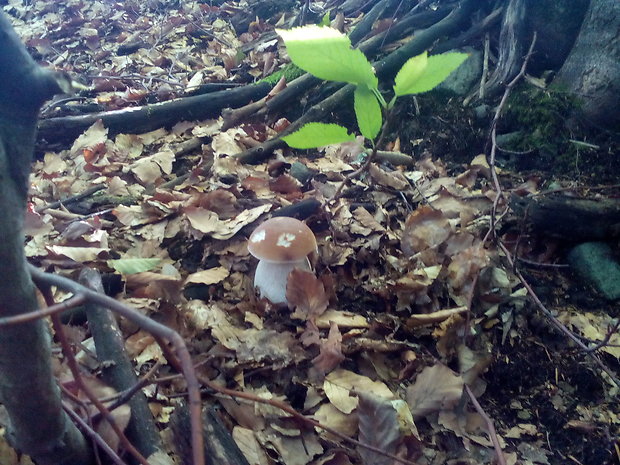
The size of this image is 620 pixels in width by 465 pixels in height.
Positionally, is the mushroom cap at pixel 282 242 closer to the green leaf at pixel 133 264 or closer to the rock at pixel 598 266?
the green leaf at pixel 133 264

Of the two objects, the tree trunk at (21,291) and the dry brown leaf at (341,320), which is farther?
the dry brown leaf at (341,320)

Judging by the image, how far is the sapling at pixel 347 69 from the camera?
1.24 m

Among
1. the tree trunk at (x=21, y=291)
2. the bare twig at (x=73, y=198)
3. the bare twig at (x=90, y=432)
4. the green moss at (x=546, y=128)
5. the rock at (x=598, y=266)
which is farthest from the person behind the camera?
the green moss at (x=546, y=128)

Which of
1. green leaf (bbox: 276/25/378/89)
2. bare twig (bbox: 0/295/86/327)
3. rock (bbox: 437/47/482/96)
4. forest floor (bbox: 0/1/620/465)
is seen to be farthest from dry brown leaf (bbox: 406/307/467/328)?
rock (bbox: 437/47/482/96)

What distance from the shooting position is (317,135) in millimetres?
1645

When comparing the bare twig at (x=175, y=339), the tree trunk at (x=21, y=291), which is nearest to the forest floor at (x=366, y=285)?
the tree trunk at (x=21, y=291)

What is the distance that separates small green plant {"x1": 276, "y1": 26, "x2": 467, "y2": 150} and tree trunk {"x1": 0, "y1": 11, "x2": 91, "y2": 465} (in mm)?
603

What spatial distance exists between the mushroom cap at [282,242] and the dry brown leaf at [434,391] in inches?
32.5

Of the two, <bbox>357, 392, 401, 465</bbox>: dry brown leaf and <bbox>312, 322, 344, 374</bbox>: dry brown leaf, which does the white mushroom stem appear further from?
<bbox>357, 392, 401, 465</bbox>: dry brown leaf

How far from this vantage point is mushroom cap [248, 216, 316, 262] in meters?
2.27

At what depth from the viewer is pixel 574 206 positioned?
8.27 feet

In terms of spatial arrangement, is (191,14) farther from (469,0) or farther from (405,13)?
(469,0)

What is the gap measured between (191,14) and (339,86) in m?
3.91

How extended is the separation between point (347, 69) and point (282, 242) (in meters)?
1.12
